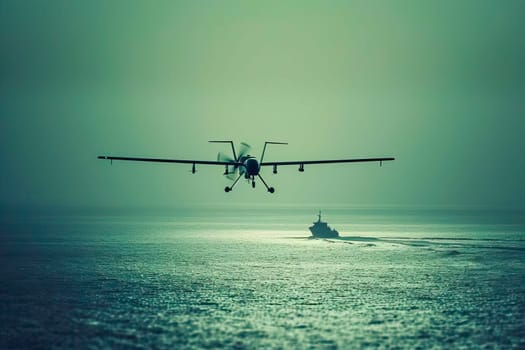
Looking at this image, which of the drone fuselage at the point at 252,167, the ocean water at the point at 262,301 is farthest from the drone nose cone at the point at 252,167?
the ocean water at the point at 262,301

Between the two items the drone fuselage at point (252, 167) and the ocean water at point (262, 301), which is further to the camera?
the drone fuselage at point (252, 167)

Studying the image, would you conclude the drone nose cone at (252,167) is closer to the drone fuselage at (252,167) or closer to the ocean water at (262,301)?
the drone fuselage at (252,167)

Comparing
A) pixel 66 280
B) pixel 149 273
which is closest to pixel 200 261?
pixel 149 273

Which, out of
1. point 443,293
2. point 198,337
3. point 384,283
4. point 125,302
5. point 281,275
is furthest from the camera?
point 281,275

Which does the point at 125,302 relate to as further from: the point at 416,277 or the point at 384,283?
the point at 416,277

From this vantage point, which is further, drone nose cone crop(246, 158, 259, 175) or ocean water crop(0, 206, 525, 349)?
drone nose cone crop(246, 158, 259, 175)

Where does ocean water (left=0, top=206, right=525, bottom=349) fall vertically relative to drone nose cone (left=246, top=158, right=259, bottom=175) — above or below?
below

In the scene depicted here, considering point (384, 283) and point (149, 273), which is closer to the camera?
point (384, 283)

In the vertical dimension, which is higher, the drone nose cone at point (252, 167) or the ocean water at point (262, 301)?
the drone nose cone at point (252, 167)

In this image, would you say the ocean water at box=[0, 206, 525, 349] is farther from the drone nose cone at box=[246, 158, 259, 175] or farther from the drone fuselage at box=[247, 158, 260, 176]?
the drone nose cone at box=[246, 158, 259, 175]

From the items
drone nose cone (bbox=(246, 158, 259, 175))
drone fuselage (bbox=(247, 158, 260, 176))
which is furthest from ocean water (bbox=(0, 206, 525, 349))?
drone nose cone (bbox=(246, 158, 259, 175))

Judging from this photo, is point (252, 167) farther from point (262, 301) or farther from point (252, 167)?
point (262, 301)
